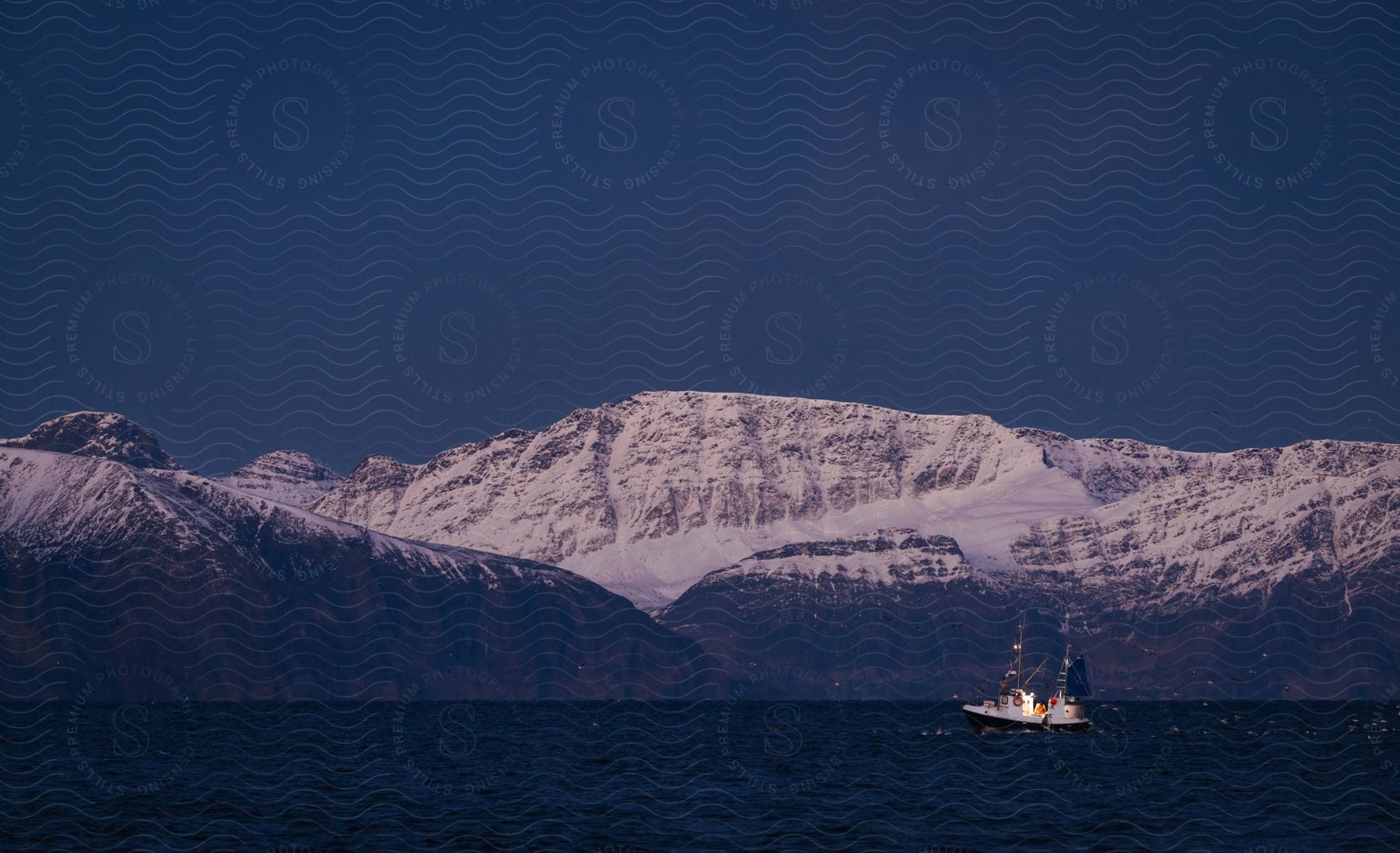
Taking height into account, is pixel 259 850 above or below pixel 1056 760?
below

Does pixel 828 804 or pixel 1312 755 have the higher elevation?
pixel 1312 755

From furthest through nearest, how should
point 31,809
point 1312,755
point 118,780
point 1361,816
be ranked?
point 1312,755 < point 118,780 < point 1361,816 < point 31,809

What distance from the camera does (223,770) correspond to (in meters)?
142

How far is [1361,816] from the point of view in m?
112

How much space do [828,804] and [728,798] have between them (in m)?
7.08

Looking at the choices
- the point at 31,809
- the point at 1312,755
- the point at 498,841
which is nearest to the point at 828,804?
the point at 498,841

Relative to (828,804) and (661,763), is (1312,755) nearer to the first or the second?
(661,763)

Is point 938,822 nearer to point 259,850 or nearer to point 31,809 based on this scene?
point 259,850

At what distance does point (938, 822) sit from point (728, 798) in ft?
57.9

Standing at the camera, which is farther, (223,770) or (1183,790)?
(223,770)

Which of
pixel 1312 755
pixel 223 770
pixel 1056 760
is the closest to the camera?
pixel 223 770

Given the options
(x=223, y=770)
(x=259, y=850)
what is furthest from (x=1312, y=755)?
(x=259, y=850)

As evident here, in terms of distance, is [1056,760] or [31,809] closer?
[31,809]

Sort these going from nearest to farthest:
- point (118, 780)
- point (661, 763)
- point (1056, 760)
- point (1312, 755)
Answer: point (118, 780) → point (661, 763) → point (1056, 760) → point (1312, 755)
